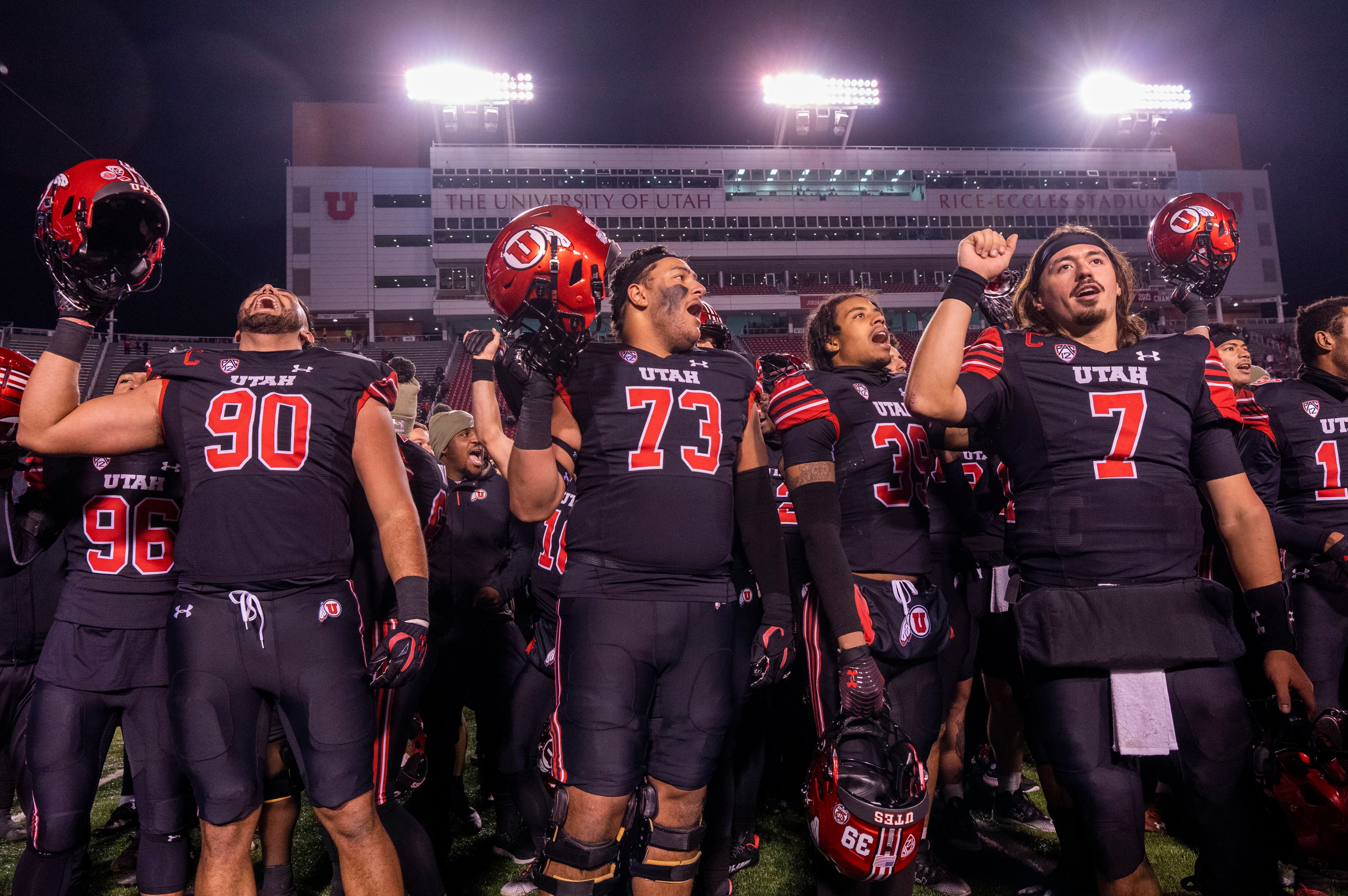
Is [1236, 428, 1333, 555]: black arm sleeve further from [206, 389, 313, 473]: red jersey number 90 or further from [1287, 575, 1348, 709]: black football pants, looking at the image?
[206, 389, 313, 473]: red jersey number 90

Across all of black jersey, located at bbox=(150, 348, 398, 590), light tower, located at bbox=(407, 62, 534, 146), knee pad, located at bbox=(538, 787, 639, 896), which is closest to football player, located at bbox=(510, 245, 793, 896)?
knee pad, located at bbox=(538, 787, 639, 896)

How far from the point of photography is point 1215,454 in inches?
103

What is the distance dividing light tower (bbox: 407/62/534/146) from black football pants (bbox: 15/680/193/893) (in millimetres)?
45244

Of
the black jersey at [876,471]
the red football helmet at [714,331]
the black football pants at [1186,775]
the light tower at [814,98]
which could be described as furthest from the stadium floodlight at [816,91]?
the black football pants at [1186,775]

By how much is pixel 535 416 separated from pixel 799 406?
102 centimetres

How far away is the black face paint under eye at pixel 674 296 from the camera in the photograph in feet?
9.57

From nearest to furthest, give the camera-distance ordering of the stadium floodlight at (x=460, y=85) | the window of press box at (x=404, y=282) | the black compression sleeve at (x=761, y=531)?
the black compression sleeve at (x=761, y=531), the stadium floodlight at (x=460, y=85), the window of press box at (x=404, y=282)

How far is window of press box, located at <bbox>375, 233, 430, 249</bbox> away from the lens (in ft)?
144

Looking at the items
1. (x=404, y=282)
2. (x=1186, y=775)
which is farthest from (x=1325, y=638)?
(x=404, y=282)

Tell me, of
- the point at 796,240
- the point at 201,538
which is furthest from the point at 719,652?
the point at 796,240

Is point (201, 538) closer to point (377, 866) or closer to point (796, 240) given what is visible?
point (377, 866)

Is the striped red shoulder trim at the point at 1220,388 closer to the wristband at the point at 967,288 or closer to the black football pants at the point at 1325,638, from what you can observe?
the wristband at the point at 967,288

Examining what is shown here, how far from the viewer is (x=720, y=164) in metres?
44.2

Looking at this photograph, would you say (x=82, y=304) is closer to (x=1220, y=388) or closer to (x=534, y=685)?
(x=534, y=685)
